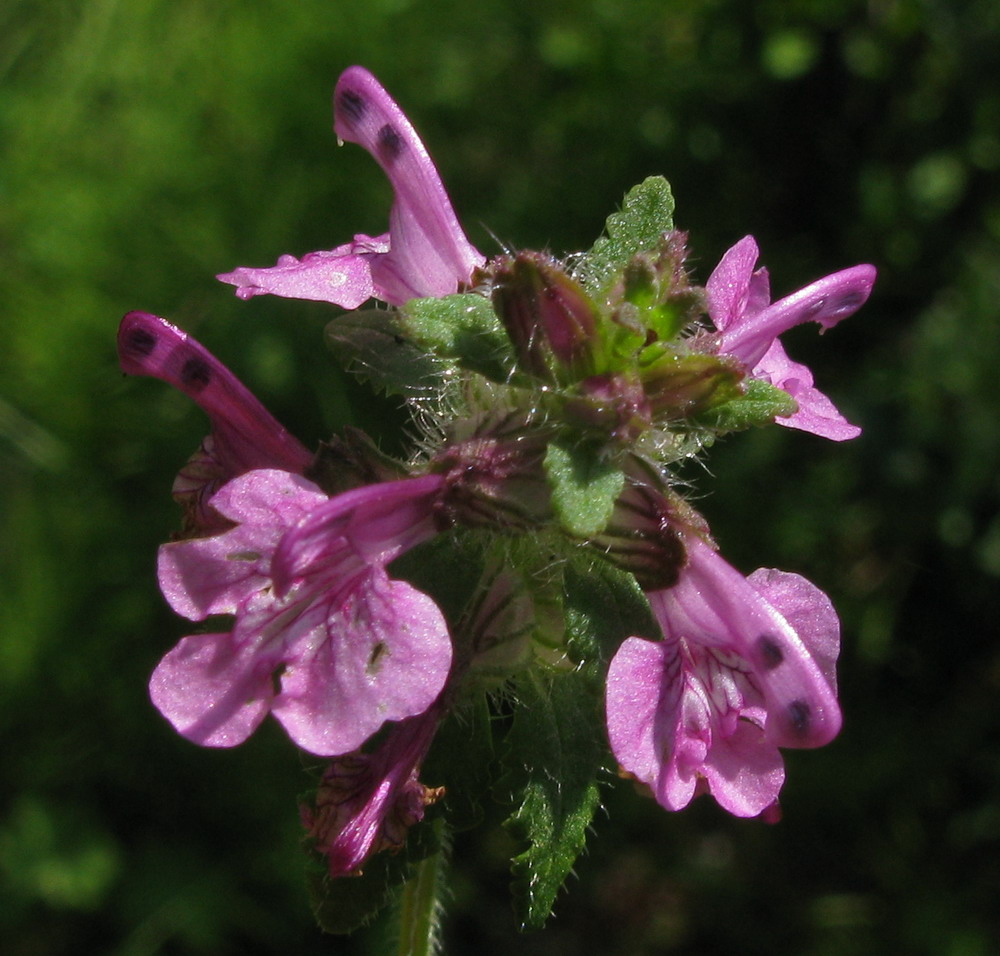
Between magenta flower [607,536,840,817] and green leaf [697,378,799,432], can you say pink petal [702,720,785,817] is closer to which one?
magenta flower [607,536,840,817]

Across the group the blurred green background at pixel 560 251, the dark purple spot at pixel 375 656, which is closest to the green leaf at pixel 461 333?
the dark purple spot at pixel 375 656

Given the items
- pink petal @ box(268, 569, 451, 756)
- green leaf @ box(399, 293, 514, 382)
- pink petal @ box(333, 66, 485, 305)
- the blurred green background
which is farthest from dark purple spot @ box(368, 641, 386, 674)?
the blurred green background

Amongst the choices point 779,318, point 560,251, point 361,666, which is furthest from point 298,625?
point 560,251

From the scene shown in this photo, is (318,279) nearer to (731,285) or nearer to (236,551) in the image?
(236,551)

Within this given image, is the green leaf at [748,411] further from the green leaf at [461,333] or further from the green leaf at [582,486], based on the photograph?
the green leaf at [461,333]

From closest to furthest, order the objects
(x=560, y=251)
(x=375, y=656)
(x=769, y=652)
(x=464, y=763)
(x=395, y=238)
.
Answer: (x=375, y=656), (x=769, y=652), (x=464, y=763), (x=395, y=238), (x=560, y=251)

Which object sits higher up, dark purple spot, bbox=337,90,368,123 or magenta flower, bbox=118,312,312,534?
dark purple spot, bbox=337,90,368,123

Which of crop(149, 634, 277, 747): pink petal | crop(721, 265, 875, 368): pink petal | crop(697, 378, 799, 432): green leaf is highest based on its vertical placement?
crop(149, 634, 277, 747): pink petal
